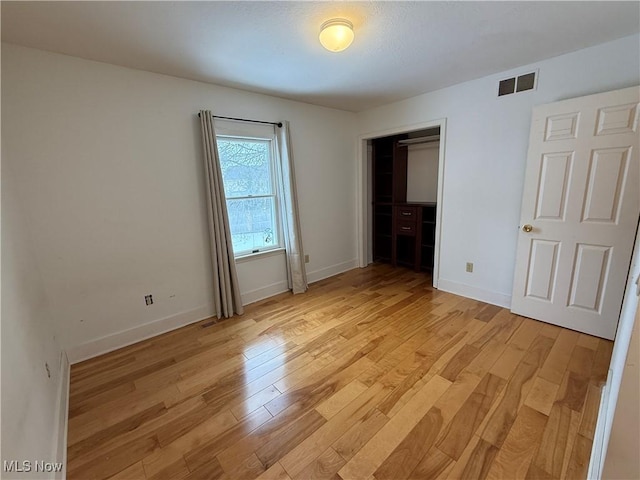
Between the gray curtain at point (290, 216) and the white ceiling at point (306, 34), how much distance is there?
736 mm

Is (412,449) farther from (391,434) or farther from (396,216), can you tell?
(396,216)

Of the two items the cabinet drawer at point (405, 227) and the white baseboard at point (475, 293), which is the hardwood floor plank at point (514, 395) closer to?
the white baseboard at point (475, 293)

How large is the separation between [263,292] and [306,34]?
264 centimetres

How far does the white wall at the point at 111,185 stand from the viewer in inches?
80.0

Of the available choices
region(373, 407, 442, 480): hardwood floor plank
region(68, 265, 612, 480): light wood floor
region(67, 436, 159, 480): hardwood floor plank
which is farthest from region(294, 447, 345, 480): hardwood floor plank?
region(67, 436, 159, 480): hardwood floor plank

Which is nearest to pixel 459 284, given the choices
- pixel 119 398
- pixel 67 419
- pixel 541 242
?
pixel 541 242

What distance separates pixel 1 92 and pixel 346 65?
249 cm

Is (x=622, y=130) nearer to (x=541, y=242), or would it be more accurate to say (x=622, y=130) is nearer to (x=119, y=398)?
(x=541, y=242)

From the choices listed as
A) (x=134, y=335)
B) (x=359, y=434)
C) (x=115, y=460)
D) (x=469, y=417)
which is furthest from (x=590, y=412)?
(x=134, y=335)

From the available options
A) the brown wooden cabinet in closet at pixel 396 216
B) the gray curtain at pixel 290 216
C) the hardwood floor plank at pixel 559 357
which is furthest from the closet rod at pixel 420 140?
the hardwood floor plank at pixel 559 357

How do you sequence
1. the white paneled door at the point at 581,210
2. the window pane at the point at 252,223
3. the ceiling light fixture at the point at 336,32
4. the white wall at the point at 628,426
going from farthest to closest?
the window pane at the point at 252,223, the white paneled door at the point at 581,210, the ceiling light fixture at the point at 336,32, the white wall at the point at 628,426

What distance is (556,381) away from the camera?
1907mm

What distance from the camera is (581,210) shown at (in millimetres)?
2377

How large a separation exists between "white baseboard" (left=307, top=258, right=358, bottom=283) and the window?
77 centimetres
